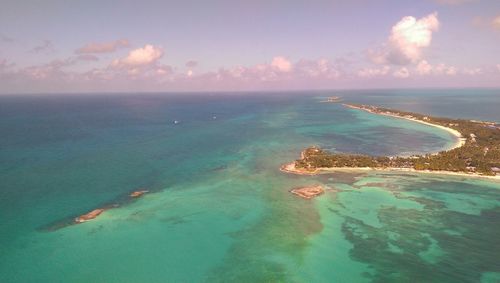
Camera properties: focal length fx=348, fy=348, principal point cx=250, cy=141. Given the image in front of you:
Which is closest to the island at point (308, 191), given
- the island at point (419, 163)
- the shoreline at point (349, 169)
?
the shoreline at point (349, 169)

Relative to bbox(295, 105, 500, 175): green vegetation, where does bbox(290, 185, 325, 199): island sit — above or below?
below

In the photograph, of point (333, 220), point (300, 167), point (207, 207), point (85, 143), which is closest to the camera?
point (333, 220)

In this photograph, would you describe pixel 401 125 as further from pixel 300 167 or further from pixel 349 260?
pixel 349 260

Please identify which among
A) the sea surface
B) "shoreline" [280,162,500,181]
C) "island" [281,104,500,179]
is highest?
"island" [281,104,500,179]

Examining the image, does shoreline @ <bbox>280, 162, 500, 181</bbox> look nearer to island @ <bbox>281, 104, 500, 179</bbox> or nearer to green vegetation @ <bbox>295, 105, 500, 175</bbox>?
island @ <bbox>281, 104, 500, 179</bbox>

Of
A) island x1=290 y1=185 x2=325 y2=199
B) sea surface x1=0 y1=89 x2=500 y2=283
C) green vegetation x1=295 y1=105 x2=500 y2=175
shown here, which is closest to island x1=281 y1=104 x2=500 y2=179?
green vegetation x1=295 y1=105 x2=500 y2=175

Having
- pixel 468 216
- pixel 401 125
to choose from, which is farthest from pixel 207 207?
pixel 401 125

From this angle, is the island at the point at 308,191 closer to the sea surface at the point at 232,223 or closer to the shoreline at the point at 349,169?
the sea surface at the point at 232,223

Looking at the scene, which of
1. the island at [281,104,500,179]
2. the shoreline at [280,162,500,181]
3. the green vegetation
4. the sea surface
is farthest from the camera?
the green vegetation
